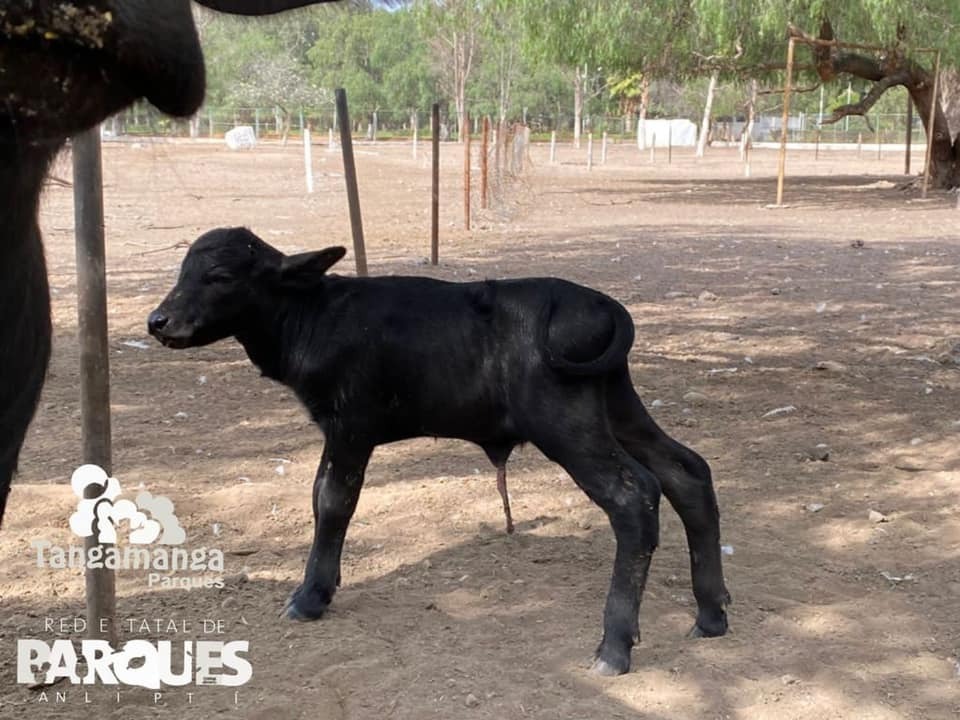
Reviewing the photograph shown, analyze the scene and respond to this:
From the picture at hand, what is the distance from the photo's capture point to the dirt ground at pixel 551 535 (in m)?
3.35

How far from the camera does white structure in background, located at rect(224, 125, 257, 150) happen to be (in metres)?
46.3

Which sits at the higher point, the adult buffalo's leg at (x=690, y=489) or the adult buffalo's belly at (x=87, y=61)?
the adult buffalo's belly at (x=87, y=61)

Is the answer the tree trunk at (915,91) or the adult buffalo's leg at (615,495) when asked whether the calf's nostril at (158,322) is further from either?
the tree trunk at (915,91)

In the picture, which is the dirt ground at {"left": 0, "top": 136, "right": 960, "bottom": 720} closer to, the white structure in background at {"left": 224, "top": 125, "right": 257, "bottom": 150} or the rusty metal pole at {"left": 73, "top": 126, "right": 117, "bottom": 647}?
the rusty metal pole at {"left": 73, "top": 126, "right": 117, "bottom": 647}

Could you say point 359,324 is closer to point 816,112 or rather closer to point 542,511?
point 542,511

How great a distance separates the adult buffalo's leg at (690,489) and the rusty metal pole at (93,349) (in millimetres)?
1669

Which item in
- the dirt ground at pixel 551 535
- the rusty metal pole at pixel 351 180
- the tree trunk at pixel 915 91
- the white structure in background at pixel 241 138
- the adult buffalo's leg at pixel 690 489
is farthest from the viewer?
the white structure in background at pixel 241 138

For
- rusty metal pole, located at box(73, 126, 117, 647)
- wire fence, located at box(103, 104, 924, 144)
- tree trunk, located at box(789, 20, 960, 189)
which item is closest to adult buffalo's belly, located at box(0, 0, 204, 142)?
rusty metal pole, located at box(73, 126, 117, 647)

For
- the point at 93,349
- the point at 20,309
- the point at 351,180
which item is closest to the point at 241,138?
the point at 351,180

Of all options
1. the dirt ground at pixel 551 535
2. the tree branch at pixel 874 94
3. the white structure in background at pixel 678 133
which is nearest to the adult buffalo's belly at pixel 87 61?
the dirt ground at pixel 551 535

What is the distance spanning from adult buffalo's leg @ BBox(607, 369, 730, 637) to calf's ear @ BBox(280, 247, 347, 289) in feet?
3.68

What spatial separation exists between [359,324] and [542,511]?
156 centimetres

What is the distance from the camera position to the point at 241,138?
4712 cm

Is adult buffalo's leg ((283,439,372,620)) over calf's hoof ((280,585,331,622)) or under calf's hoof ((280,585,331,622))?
over
